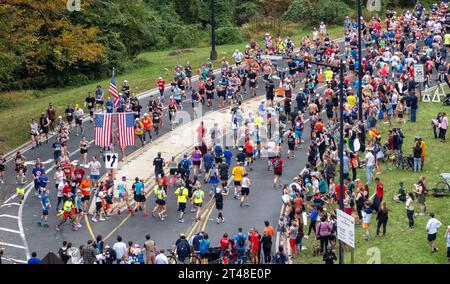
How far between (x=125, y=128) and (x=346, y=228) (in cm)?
1609

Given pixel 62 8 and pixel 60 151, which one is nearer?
pixel 60 151

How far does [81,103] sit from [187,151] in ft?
33.5

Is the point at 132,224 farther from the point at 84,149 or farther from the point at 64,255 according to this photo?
the point at 84,149

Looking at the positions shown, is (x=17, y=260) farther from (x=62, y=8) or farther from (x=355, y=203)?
(x=62, y=8)

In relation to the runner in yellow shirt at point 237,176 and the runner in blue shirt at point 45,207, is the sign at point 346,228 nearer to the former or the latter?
the runner in yellow shirt at point 237,176

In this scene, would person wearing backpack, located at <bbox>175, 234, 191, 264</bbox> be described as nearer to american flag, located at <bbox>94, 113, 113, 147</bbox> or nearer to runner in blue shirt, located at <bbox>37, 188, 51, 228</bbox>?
runner in blue shirt, located at <bbox>37, 188, 51, 228</bbox>

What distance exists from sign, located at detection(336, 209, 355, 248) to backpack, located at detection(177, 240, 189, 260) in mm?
5110

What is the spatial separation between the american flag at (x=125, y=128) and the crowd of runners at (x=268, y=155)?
1.57m

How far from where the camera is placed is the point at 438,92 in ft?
164

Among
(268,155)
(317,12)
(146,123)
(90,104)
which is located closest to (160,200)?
(268,155)

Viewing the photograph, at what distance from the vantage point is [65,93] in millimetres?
55656

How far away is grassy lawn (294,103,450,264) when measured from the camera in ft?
99.8

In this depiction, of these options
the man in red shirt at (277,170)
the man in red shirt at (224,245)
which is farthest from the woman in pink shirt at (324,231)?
the man in red shirt at (277,170)
